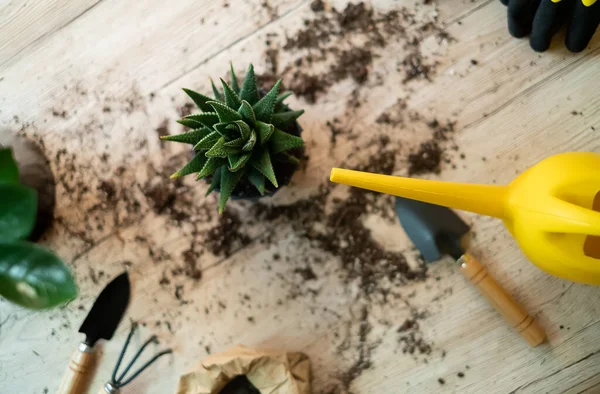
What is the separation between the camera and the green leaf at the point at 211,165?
633 mm

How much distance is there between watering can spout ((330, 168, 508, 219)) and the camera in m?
0.59

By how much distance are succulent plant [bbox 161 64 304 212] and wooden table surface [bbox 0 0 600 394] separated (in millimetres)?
169

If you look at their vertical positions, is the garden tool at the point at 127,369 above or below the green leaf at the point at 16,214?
below

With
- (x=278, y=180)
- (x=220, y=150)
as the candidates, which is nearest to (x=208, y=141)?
(x=220, y=150)

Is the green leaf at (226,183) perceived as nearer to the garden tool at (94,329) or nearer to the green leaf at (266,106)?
the green leaf at (266,106)

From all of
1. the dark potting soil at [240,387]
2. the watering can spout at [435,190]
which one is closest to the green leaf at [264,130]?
the watering can spout at [435,190]

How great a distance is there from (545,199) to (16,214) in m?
0.64

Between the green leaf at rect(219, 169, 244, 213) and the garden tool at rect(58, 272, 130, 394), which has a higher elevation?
the green leaf at rect(219, 169, 244, 213)

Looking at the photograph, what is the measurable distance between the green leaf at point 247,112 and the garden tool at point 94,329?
0.38m

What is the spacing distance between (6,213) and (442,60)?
697 mm

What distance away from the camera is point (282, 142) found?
2.13 feet

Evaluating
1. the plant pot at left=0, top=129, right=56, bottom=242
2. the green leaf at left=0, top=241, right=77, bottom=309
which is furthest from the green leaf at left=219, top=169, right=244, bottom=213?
the plant pot at left=0, top=129, right=56, bottom=242

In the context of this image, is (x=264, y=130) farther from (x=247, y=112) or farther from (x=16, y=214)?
(x=16, y=214)

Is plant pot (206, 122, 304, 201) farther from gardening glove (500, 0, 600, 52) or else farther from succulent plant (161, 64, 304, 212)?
gardening glove (500, 0, 600, 52)
